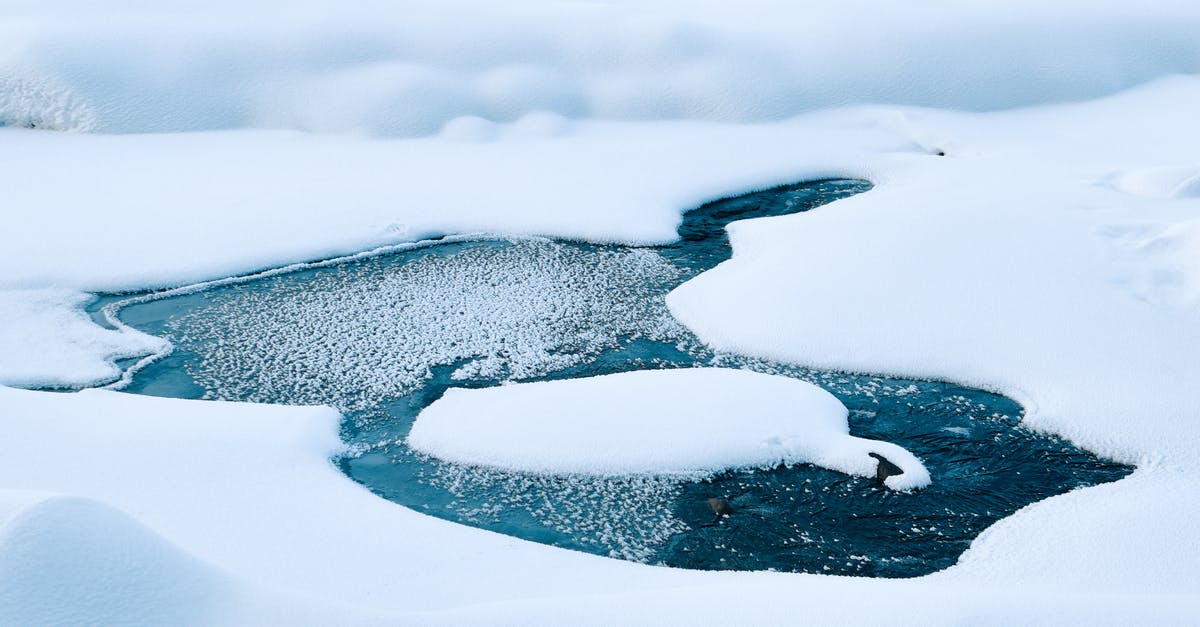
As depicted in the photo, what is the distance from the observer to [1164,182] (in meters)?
7.30

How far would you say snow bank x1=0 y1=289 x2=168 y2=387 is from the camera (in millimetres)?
5422

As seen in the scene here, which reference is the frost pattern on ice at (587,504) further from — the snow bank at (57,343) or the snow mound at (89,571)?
the snow bank at (57,343)

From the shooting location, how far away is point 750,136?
9.07m

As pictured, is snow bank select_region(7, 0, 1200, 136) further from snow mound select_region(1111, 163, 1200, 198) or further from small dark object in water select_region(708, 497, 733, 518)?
small dark object in water select_region(708, 497, 733, 518)

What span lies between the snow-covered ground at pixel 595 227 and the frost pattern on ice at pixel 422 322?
0.32 meters

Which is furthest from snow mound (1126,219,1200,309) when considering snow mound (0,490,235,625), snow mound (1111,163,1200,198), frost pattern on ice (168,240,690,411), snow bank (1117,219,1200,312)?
snow mound (0,490,235,625)

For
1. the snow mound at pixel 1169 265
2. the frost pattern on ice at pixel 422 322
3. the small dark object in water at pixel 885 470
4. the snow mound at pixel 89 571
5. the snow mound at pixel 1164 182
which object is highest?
the snow mound at pixel 1164 182

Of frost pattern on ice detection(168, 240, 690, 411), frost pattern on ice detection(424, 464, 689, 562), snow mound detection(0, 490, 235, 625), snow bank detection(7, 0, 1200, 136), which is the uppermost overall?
snow bank detection(7, 0, 1200, 136)

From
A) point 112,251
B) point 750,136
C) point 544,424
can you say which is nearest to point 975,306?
point 544,424

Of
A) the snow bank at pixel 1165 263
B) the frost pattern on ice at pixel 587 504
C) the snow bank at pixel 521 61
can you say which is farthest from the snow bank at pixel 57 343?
the snow bank at pixel 1165 263

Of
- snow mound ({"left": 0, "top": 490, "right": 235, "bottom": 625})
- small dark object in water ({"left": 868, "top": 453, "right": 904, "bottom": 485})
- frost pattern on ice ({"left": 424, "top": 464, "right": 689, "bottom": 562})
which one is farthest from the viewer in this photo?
Answer: small dark object in water ({"left": 868, "top": 453, "right": 904, "bottom": 485})

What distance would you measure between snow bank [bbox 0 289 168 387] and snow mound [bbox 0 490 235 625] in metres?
2.90

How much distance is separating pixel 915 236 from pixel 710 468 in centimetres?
278

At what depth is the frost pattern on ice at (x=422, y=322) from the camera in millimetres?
5496
